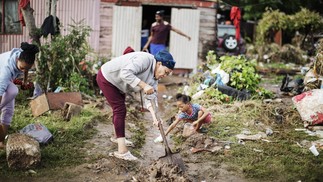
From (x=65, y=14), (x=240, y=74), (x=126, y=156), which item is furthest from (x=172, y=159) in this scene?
(x=65, y=14)

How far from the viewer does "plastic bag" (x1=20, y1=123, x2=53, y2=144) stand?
5.35 meters

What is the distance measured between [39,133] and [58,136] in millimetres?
457

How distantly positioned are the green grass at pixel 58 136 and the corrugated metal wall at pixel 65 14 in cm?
440

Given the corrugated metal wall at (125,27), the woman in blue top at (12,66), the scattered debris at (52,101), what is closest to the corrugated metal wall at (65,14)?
the corrugated metal wall at (125,27)

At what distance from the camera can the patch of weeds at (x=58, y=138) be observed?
15.7ft

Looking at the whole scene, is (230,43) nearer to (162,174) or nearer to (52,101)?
(52,101)

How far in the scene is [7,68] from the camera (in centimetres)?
473

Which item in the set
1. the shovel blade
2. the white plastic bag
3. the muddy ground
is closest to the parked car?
the white plastic bag

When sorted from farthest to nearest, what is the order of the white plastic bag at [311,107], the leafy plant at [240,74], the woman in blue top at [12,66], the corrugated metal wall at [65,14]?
the corrugated metal wall at [65,14], the leafy plant at [240,74], the white plastic bag at [311,107], the woman in blue top at [12,66]

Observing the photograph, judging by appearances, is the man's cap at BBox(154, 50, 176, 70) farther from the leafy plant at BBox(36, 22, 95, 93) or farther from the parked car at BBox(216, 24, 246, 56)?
the parked car at BBox(216, 24, 246, 56)

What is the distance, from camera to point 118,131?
4.93m

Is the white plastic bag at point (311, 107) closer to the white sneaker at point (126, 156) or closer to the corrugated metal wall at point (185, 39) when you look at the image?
the white sneaker at point (126, 156)

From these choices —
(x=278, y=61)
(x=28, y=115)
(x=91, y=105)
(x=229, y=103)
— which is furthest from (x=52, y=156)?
(x=278, y=61)

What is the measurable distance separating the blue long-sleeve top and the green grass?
914mm
